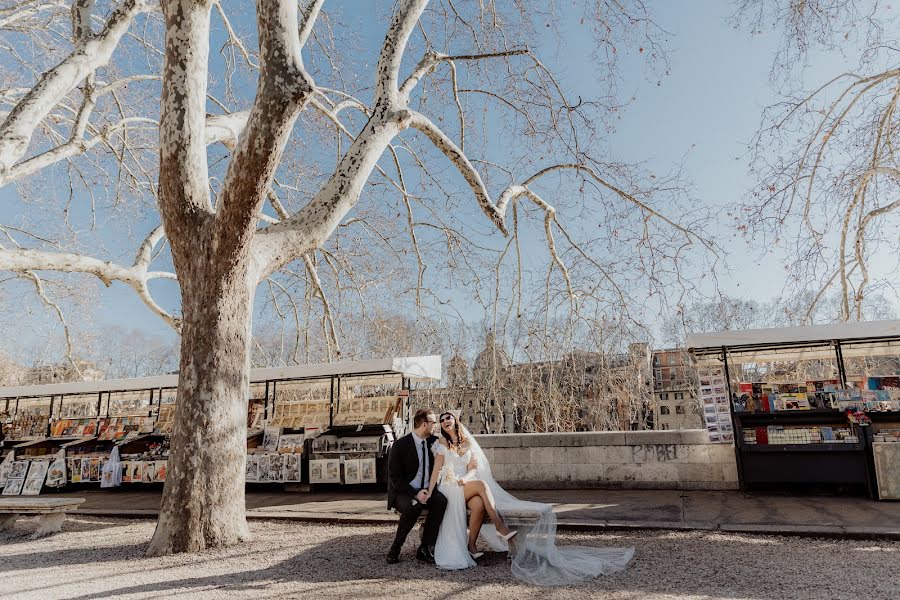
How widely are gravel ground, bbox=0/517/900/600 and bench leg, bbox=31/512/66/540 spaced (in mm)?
806

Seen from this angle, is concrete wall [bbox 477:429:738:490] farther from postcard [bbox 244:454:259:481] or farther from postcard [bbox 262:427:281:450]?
postcard [bbox 244:454:259:481]

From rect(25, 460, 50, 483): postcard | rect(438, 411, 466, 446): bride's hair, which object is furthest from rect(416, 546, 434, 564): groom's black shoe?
rect(25, 460, 50, 483): postcard

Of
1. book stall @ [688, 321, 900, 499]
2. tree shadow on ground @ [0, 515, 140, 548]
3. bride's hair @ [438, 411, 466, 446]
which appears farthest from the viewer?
book stall @ [688, 321, 900, 499]

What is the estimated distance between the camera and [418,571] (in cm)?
501

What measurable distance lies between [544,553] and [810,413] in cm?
579

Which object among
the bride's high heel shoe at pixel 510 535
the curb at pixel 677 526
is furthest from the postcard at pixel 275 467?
the bride's high heel shoe at pixel 510 535

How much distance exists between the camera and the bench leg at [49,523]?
289 inches

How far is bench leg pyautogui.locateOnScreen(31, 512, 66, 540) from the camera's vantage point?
734 centimetres

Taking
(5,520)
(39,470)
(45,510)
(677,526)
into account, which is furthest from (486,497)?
(39,470)

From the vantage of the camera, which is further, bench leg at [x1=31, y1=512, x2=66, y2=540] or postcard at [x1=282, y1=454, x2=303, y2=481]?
postcard at [x1=282, y1=454, x2=303, y2=481]

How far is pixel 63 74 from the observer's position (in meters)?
8.48

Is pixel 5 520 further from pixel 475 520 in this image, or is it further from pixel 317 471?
pixel 475 520

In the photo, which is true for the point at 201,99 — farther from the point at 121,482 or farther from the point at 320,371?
the point at 121,482

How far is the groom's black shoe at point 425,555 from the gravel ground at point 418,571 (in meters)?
0.10
